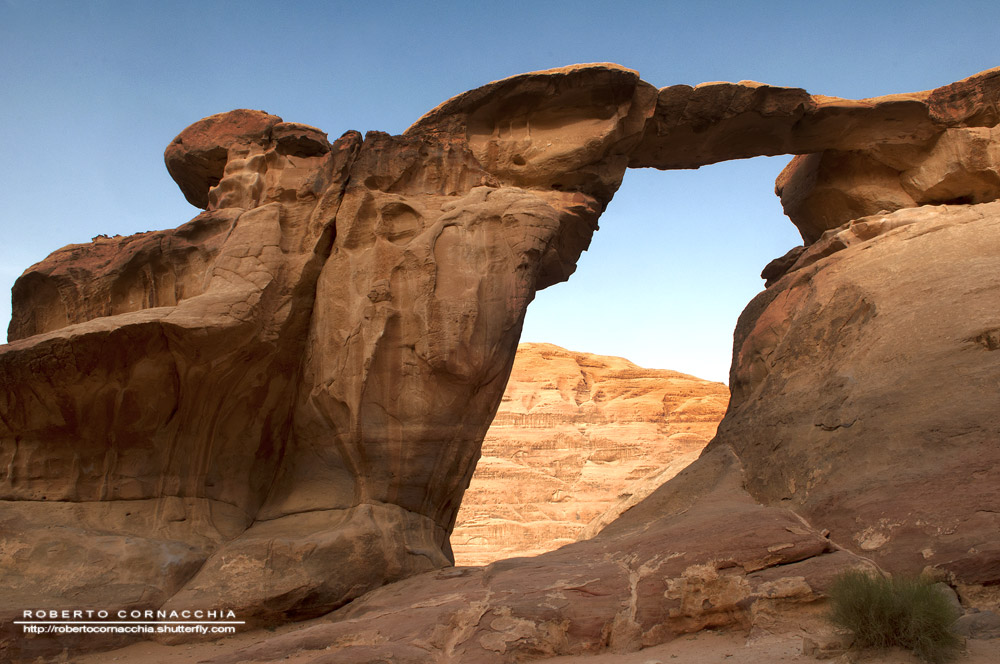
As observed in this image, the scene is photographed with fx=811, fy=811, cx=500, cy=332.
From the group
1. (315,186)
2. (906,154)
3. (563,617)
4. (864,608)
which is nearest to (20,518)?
(315,186)

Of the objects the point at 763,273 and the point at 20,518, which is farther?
the point at 763,273

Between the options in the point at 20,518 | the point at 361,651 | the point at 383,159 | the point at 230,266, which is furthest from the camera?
the point at 383,159

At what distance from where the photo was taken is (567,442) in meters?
31.9

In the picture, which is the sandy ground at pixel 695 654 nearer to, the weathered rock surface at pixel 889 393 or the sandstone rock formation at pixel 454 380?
the sandstone rock formation at pixel 454 380

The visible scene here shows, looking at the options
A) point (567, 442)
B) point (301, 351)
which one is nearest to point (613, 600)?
point (301, 351)

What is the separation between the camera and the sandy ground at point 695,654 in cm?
460

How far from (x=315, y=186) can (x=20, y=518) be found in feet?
15.0

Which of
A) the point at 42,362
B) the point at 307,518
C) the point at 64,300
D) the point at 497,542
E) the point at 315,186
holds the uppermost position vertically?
the point at 315,186

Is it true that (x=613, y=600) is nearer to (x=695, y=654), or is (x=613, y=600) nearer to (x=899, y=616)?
(x=695, y=654)

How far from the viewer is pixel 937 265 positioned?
8164mm

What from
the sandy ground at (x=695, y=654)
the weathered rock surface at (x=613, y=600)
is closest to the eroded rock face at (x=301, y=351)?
the sandy ground at (x=695, y=654)

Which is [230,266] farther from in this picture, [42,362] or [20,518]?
[20,518]

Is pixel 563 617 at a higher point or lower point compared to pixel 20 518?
lower

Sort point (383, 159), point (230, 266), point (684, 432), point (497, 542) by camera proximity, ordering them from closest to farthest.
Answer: point (230, 266) < point (383, 159) < point (497, 542) < point (684, 432)
